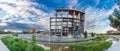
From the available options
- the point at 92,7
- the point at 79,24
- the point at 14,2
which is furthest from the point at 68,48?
the point at 14,2

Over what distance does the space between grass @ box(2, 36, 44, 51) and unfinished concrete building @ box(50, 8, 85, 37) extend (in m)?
0.43

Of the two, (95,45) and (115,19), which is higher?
(115,19)

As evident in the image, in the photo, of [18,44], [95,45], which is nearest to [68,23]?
[95,45]

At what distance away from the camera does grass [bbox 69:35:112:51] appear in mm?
6020

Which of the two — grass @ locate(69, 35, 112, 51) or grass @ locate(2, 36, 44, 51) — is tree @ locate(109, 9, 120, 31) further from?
grass @ locate(2, 36, 44, 51)

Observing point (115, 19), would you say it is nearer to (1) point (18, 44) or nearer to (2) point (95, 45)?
(2) point (95, 45)

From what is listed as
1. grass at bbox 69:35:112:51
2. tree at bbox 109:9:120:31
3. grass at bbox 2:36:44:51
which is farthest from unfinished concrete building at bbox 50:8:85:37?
tree at bbox 109:9:120:31

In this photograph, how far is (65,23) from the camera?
5914mm

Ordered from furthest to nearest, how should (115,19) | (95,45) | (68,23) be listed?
(115,19) → (95,45) → (68,23)

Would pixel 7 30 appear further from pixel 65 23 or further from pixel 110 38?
Result: pixel 110 38

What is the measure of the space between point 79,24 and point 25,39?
97 centimetres

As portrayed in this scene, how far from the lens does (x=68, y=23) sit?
5.90 m

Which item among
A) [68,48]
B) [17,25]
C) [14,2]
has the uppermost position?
[14,2]

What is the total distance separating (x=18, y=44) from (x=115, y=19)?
1812 millimetres
